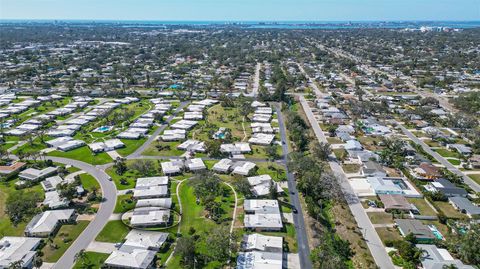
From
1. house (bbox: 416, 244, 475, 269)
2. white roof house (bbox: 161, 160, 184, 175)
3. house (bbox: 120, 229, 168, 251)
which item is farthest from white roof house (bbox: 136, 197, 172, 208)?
house (bbox: 416, 244, 475, 269)

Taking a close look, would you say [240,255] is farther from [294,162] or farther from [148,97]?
[148,97]

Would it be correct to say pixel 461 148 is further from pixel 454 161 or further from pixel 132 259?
pixel 132 259

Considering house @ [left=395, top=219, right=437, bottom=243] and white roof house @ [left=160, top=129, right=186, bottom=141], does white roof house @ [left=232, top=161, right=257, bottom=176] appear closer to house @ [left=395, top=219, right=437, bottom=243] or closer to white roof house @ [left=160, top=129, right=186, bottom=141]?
white roof house @ [left=160, top=129, right=186, bottom=141]

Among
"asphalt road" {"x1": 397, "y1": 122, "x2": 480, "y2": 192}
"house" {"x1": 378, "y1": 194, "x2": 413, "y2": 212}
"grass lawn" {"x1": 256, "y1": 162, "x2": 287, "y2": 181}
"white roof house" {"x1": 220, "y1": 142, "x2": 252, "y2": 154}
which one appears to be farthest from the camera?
"white roof house" {"x1": 220, "y1": 142, "x2": 252, "y2": 154}

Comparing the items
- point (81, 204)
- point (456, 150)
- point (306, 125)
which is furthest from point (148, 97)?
point (456, 150)

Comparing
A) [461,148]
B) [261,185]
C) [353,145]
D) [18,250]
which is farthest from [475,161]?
[18,250]

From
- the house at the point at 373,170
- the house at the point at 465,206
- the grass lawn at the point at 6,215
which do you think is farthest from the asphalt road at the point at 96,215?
the house at the point at 465,206
